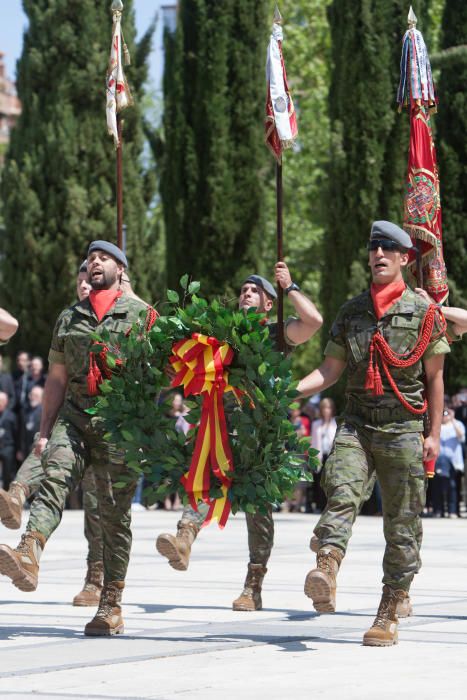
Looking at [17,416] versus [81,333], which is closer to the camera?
[81,333]

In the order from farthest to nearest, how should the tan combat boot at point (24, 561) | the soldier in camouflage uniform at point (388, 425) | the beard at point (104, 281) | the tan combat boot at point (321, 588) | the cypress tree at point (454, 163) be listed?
the cypress tree at point (454, 163) → the beard at point (104, 281) → the soldier in camouflage uniform at point (388, 425) → the tan combat boot at point (24, 561) → the tan combat boot at point (321, 588)

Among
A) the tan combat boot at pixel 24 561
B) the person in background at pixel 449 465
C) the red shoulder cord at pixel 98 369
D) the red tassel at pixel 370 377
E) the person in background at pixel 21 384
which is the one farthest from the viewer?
the person in background at pixel 21 384

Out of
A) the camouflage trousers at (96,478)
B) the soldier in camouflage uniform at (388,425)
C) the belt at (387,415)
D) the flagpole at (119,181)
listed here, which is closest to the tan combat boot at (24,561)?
the camouflage trousers at (96,478)

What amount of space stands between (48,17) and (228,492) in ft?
80.1

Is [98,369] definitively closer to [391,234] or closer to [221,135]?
[391,234]

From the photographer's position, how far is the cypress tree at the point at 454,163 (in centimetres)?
2708

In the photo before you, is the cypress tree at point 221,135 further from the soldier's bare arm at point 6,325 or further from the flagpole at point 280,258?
the soldier's bare arm at point 6,325

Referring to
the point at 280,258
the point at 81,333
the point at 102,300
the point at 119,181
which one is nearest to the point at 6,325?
the point at 81,333

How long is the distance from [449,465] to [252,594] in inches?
499

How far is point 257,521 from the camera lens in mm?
10539

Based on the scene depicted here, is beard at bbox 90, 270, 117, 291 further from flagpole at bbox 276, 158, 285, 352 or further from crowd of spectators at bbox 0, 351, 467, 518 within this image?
crowd of spectators at bbox 0, 351, 467, 518

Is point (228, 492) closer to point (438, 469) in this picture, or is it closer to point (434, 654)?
point (434, 654)

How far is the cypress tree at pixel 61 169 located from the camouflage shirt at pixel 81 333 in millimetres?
22043

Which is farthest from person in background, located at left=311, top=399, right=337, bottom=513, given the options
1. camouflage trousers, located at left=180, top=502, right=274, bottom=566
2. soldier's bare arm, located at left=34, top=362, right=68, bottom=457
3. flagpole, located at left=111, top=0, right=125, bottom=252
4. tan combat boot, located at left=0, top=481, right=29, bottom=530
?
soldier's bare arm, located at left=34, top=362, right=68, bottom=457
